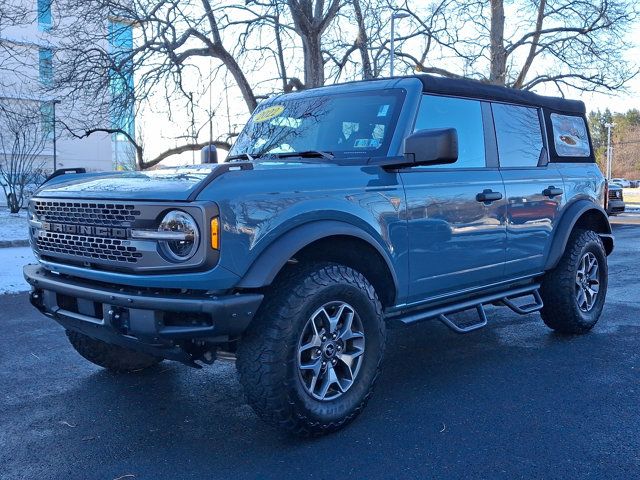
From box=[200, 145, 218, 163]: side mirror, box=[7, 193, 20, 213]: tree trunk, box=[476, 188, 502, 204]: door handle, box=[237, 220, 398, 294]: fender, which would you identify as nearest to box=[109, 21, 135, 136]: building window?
box=[7, 193, 20, 213]: tree trunk

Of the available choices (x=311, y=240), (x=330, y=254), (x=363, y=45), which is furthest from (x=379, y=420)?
(x=363, y=45)

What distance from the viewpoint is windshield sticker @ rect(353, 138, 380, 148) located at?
159 inches

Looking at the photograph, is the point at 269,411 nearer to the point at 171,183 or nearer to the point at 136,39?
the point at 171,183

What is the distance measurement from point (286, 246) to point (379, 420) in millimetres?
1231

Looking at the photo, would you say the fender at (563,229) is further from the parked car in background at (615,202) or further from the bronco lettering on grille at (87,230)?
the parked car in background at (615,202)

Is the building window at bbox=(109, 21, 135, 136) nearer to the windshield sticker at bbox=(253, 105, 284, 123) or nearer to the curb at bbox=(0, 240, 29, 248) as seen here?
the curb at bbox=(0, 240, 29, 248)

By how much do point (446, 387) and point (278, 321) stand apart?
5.25 ft

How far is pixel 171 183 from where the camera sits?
3139 millimetres

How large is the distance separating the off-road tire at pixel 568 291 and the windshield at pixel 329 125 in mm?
2217

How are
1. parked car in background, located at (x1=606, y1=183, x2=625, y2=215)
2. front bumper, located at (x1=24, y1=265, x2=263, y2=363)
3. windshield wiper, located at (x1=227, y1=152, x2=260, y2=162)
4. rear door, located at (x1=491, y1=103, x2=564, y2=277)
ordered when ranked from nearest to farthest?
front bumper, located at (x1=24, y1=265, x2=263, y2=363) < windshield wiper, located at (x1=227, y1=152, x2=260, y2=162) < rear door, located at (x1=491, y1=103, x2=564, y2=277) < parked car in background, located at (x1=606, y1=183, x2=625, y2=215)

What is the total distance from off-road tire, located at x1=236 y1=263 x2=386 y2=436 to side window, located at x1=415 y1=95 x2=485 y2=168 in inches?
54.1

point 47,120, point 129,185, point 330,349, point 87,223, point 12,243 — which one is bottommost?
point 12,243

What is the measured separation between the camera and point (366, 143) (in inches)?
161

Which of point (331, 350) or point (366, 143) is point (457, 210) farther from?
point (331, 350)
